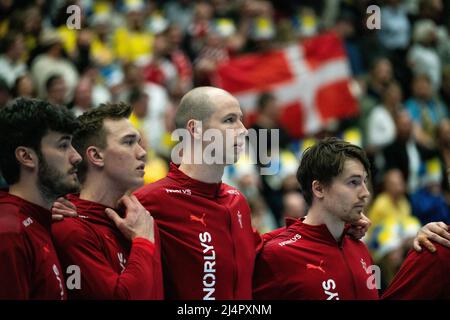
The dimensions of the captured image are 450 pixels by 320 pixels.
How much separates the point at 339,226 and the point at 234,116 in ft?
3.08

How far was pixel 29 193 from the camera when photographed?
543 centimetres

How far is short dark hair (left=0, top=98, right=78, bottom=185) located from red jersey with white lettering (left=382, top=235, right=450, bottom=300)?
86.4 inches

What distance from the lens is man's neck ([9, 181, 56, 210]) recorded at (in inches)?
213

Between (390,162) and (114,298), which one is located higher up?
(390,162)

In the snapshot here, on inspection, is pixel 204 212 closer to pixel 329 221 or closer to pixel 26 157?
pixel 329 221

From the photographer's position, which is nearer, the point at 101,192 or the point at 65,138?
the point at 65,138

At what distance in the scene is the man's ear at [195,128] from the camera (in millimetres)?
6250

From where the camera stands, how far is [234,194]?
6406 millimetres

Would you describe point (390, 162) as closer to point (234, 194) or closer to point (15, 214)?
point (234, 194)

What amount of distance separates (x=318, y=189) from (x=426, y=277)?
2.85 feet

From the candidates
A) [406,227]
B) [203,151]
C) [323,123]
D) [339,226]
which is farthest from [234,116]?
[323,123]

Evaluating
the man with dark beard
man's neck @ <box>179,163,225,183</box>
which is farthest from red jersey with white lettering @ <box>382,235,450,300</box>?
the man with dark beard

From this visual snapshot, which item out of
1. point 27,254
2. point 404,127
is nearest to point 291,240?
point 27,254
